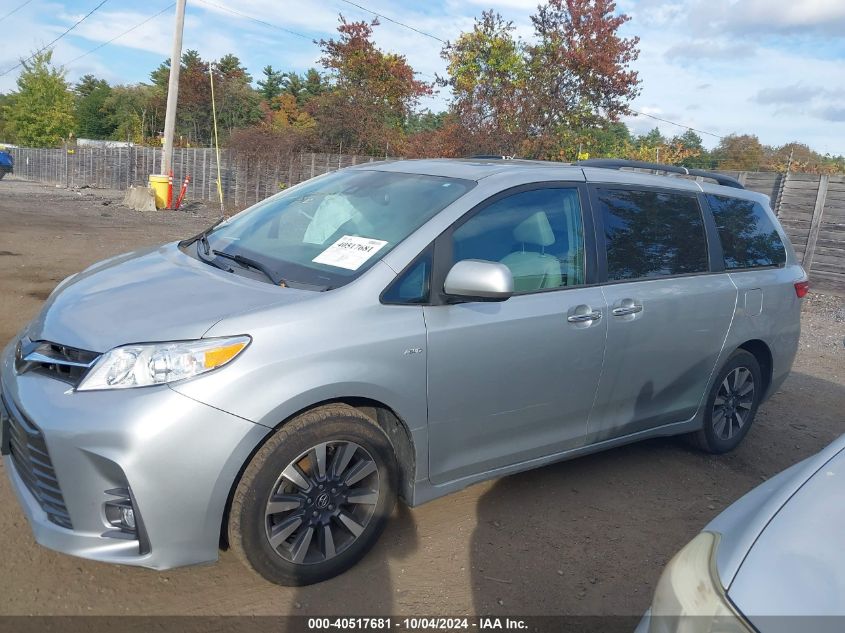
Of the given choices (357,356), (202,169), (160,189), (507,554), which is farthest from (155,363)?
(202,169)

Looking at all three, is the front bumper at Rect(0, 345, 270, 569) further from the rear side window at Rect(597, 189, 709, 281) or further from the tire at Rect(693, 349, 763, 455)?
the tire at Rect(693, 349, 763, 455)

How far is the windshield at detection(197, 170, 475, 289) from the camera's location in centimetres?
329

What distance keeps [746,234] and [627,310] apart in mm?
1524

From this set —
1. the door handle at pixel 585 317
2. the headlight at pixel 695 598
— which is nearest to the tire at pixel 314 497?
the door handle at pixel 585 317

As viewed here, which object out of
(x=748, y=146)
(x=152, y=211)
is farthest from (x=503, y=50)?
(x=748, y=146)

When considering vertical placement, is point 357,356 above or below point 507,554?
above

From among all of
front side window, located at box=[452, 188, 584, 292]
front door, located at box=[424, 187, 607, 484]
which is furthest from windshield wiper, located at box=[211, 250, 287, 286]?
front side window, located at box=[452, 188, 584, 292]

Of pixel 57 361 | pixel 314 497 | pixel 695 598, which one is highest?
pixel 57 361

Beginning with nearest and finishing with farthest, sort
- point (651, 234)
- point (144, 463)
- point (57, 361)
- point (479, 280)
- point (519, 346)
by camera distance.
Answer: point (144, 463)
point (57, 361)
point (479, 280)
point (519, 346)
point (651, 234)

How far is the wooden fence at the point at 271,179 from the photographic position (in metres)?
12.2

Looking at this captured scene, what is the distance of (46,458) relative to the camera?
2654 millimetres

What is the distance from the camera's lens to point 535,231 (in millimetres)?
3734

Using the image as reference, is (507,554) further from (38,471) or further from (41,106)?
(41,106)

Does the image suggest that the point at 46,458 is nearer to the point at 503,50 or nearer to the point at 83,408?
the point at 83,408
